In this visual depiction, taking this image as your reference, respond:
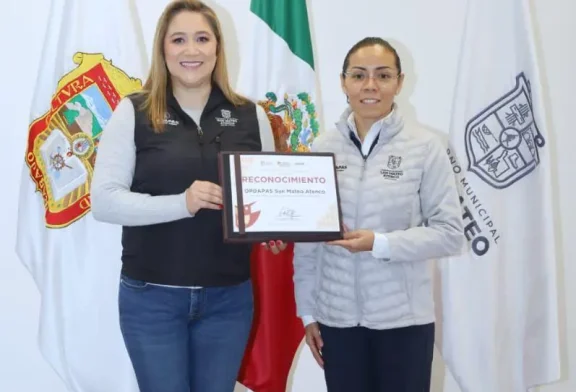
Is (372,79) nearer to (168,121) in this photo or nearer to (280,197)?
(280,197)

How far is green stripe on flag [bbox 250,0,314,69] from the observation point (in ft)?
8.33

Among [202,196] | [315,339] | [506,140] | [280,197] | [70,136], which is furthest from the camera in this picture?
[506,140]

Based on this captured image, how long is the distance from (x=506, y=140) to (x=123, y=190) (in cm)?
158

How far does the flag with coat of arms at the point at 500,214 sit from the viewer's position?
2486 mm

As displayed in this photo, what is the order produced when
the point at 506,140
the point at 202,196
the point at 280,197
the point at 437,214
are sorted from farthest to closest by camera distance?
the point at 506,140 → the point at 437,214 → the point at 280,197 → the point at 202,196

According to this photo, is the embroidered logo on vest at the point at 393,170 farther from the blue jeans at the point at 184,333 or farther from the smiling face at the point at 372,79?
the blue jeans at the point at 184,333

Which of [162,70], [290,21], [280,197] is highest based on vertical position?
[290,21]

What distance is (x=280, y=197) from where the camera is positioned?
1683mm

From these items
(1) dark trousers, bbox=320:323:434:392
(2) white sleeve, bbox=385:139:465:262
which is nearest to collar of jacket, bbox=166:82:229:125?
(2) white sleeve, bbox=385:139:465:262

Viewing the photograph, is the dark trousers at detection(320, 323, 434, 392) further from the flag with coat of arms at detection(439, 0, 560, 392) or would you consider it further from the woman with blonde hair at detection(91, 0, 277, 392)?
the flag with coat of arms at detection(439, 0, 560, 392)

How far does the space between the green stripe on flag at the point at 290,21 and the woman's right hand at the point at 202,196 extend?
3.67 feet

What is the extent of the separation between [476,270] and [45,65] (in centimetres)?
192

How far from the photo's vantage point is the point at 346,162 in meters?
1.84

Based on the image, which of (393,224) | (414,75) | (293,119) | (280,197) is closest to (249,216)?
(280,197)
